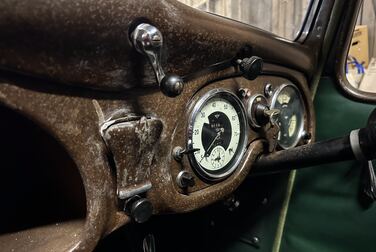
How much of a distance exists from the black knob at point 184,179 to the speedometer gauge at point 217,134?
0.11 ft

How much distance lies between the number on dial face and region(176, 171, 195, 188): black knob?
0.05 metres

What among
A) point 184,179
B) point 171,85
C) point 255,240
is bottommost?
point 255,240

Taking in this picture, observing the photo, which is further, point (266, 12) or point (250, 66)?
point (266, 12)

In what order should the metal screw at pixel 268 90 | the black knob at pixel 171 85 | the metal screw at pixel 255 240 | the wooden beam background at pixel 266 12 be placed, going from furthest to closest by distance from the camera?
the wooden beam background at pixel 266 12 < the metal screw at pixel 255 240 < the metal screw at pixel 268 90 < the black knob at pixel 171 85

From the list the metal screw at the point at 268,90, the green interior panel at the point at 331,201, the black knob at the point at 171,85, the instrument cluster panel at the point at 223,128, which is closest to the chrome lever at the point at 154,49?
the black knob at the point at 171,85

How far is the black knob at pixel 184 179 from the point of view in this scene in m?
0.72

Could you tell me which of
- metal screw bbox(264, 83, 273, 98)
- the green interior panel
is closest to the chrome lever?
metal screw bbox(264, 83, 273, 98)

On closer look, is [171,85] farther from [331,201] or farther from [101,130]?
[331,201]

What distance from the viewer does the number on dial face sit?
760 millimetres

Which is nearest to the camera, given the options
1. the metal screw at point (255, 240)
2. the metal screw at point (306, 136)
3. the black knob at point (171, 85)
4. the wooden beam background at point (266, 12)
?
the black knob at point (171, 85)

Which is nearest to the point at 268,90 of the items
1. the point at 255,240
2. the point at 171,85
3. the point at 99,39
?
the point at 171,85

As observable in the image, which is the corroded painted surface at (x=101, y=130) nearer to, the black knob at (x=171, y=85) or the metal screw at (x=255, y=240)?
the black knob at (x=171, y=85)

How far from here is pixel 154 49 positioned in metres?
0.55

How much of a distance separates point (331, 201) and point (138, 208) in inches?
31.7
